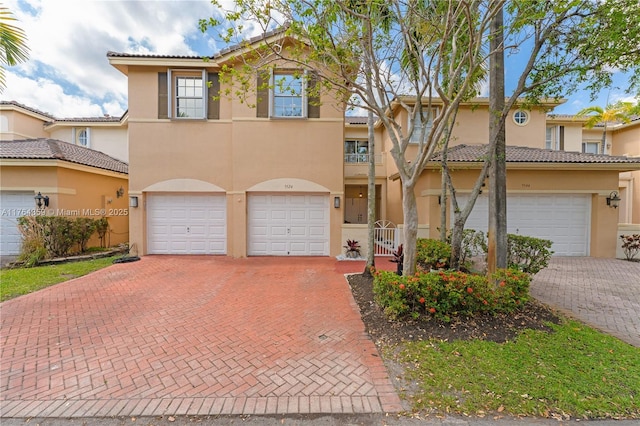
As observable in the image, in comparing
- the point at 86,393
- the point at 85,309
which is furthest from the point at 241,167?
the point at 86,393

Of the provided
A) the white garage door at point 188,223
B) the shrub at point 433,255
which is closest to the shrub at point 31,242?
the white garage door at point 188,223

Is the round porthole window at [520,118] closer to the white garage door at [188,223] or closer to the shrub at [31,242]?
the white garage door at [188,223]

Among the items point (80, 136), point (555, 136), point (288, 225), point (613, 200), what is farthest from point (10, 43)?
point (555, 136)

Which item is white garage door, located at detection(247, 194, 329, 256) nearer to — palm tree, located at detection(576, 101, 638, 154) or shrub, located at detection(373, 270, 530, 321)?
shrub, located at detection(373, 270, 530, 321)

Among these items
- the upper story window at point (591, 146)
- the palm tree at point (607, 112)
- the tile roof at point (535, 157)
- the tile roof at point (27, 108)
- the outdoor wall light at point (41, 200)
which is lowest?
the outdoor wall light at point (41, 200)

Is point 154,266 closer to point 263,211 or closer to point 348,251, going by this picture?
point 263,211

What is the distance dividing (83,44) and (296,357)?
44.9ft

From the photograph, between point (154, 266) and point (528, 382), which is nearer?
point (528, 382)

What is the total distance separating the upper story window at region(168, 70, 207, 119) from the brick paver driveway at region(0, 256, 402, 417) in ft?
22.8

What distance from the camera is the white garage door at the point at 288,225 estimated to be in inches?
422

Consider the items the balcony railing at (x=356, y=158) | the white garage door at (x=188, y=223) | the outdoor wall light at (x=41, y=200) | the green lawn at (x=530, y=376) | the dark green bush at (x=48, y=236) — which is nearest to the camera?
→ the green lawn at (x=530, y=376)

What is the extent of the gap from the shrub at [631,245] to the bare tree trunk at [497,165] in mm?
9831

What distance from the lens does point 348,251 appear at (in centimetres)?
1018

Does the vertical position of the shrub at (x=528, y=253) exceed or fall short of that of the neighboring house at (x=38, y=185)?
it falls short
